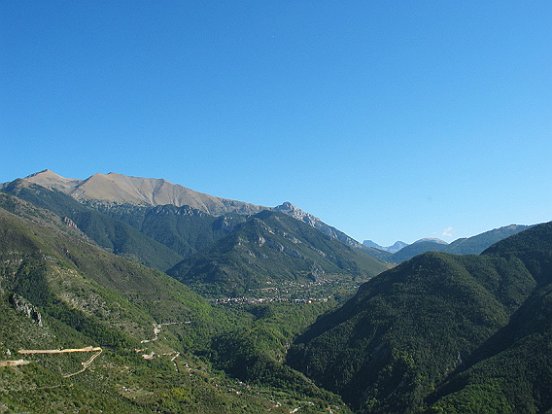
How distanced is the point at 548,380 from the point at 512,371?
11545 millimetres

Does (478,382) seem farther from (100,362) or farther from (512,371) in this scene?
(100,362)

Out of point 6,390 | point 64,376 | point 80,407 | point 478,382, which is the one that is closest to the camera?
point 6,390

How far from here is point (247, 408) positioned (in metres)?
190

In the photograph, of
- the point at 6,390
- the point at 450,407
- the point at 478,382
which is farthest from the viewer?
the point at 478,382

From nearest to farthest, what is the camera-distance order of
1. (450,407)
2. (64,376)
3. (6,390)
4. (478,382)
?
1. (6,390)
2. (64,376)
3. (450,407)
4. (478,382)

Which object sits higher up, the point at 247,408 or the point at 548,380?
the point at 548,380

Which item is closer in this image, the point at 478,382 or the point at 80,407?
the point at 80,407

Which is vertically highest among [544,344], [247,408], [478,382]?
[544,344]

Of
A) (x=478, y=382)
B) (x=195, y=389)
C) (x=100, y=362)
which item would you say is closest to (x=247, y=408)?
(x=195, y=389)

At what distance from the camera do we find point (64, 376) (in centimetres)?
15938

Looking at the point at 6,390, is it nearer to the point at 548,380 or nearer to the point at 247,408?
the point at 247,408

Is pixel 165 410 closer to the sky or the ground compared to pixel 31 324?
closer to the ground

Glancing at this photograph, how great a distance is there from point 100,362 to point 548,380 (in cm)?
14873

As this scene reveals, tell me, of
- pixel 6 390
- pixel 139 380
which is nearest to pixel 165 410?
pixel 139 380
